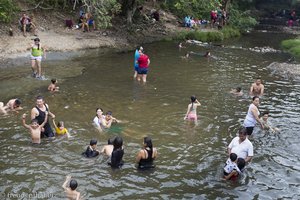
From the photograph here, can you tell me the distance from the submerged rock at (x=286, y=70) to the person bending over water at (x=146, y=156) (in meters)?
16.8

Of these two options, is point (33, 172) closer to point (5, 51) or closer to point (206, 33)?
point (5, 51)

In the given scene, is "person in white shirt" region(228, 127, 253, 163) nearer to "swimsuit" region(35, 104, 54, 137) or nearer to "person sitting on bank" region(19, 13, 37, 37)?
"swimsuit" region(35, 104, 54, 137)

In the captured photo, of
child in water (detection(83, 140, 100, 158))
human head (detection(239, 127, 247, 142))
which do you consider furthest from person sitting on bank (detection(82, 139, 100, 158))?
human head (detection(239, 127, 247, 142))

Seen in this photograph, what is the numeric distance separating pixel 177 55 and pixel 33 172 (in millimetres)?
21277

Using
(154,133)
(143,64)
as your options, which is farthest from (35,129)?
(143,64)

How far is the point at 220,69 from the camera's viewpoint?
27656 millimetres

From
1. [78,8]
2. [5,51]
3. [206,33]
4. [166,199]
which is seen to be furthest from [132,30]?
[166,199]

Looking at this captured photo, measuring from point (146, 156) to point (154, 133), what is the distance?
11.5 feet

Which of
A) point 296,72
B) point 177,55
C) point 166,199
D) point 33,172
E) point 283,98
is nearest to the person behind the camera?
point 166,199

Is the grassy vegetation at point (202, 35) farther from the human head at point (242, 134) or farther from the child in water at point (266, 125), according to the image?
the human head at point (242, 134)

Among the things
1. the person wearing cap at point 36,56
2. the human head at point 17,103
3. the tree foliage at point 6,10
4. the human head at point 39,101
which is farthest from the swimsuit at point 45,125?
the tree foliage at point 6,10

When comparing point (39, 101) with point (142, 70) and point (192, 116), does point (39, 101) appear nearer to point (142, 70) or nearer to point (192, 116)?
point (192, 116)

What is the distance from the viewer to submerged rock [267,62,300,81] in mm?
26328

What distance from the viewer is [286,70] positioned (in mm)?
27922
